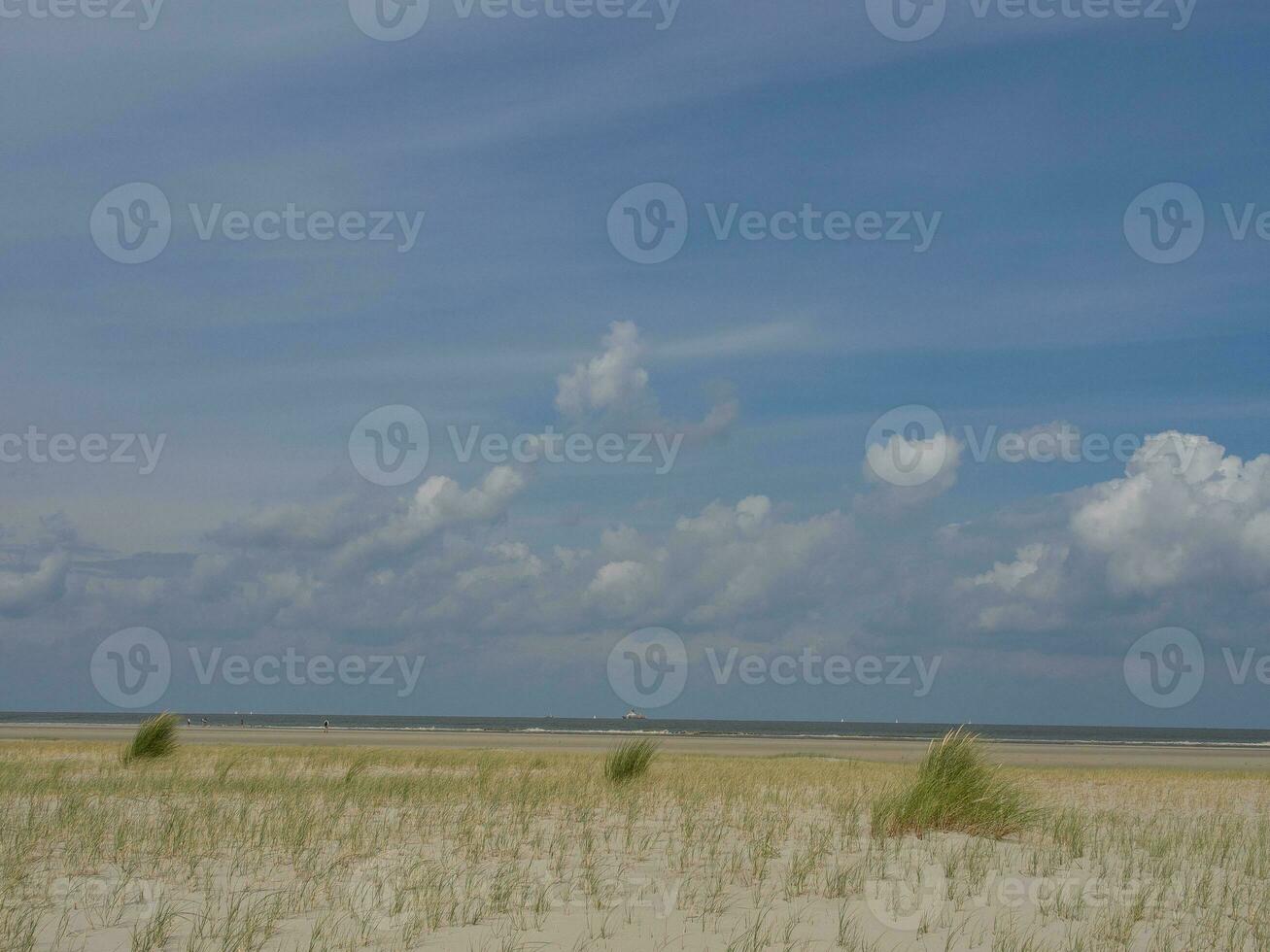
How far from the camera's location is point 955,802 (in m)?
12.7

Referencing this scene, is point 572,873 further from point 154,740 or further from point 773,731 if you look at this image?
point 773,731

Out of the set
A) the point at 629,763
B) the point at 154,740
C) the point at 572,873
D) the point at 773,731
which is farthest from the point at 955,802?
the point at 773,731

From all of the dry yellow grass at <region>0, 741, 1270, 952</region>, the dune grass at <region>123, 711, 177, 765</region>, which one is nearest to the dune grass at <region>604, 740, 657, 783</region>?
the dry yellow grass at <region>0, 741, 1270, 952</region>

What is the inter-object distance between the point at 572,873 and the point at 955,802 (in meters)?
5.22

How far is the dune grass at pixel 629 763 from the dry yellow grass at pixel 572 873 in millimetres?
2629

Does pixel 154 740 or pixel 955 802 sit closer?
pixel 955 802

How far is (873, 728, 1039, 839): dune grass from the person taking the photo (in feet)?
41.0

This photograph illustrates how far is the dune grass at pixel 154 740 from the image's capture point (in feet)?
75.2

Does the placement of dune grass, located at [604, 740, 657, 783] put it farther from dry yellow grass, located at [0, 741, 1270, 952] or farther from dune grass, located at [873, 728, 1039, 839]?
dune grass, located at [873, 728, 1039, 839]

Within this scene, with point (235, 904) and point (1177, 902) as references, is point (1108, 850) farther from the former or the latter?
point (235, 904)

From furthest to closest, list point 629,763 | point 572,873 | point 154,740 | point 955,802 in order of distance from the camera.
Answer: point 154,740 → point 629,763 → point 955,802 → point 572,873

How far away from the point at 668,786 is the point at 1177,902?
10.7 m

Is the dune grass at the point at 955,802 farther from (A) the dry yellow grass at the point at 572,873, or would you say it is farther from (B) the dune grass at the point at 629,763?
(B) the dune grass at the point at 629,763

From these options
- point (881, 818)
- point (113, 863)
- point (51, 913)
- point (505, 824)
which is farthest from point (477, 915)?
point (881, 818)
